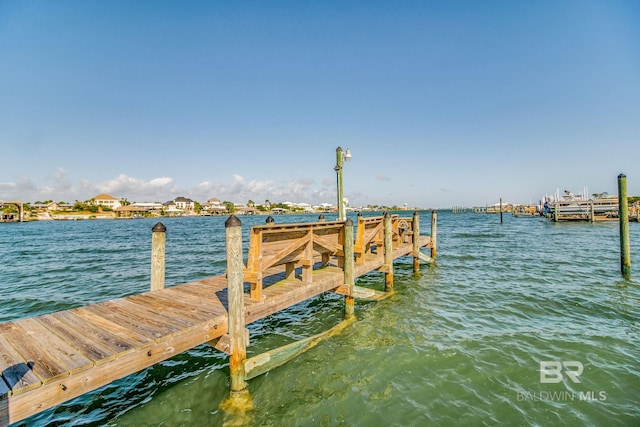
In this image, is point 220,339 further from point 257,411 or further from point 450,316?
point 450,316

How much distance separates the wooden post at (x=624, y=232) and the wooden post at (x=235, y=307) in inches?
611

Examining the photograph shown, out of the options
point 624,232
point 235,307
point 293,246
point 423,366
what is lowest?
point 423,366

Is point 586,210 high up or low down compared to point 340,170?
down

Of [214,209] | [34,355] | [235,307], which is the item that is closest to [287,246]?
[235,307]

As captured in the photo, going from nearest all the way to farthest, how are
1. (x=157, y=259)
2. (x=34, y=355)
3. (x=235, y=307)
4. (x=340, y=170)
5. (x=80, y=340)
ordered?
(x=34, y=355), (x=80, y=340), (x=235, y=307), (x=157, y=259), (x=340, y=170)

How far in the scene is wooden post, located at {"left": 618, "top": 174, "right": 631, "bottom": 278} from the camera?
40.4 ft

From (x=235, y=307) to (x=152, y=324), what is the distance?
1.27m

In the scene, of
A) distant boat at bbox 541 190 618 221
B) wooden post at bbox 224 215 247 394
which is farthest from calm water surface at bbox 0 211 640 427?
distant boat at bbox 541 190 618 221

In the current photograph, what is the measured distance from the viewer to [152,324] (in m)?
4.64

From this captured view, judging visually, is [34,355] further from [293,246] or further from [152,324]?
[293,246]

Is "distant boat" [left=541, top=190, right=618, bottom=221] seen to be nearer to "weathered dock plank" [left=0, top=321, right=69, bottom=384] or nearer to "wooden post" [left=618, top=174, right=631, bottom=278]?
"wooden post" [left=618, top=174, right=631, bottom=278]

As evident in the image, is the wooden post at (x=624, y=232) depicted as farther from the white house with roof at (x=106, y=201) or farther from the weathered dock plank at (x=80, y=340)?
the white house with roof at (x=106, y=201)

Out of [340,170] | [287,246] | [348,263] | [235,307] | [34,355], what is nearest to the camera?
[34,355]

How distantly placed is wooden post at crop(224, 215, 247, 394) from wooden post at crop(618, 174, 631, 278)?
1552 centimetres
